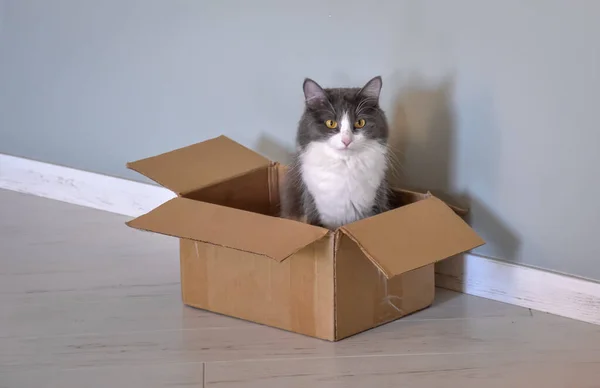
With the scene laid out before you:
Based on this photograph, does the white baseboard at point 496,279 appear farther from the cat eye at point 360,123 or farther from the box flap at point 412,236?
the cat eye at point 360,123

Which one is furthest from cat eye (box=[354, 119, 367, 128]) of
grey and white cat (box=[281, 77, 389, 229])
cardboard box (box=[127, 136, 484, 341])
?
cardboard box (box=[127, 136, 484, 341])

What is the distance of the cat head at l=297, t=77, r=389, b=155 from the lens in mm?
1771

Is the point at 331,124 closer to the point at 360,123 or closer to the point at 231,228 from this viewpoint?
the point at 360,123

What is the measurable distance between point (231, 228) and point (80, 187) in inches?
42.7

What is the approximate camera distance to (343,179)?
1.79m

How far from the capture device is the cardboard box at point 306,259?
1607 millimetres

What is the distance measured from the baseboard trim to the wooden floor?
0.09 ft

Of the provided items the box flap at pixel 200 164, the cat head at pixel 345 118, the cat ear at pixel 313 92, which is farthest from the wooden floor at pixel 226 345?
the cat ear at pixel 313 92

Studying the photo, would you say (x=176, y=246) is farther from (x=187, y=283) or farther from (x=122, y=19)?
(x=122, y=19)

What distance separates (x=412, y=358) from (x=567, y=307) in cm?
42

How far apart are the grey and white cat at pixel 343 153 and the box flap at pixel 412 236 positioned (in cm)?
14

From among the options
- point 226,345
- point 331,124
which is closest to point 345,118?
point 331,124

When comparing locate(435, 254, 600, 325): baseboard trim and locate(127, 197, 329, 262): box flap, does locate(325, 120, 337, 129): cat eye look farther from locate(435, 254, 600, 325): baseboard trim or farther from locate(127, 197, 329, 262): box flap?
locate(435, 254, 600, 325): baseboard trim

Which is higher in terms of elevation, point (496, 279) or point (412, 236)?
point (412, 236)
